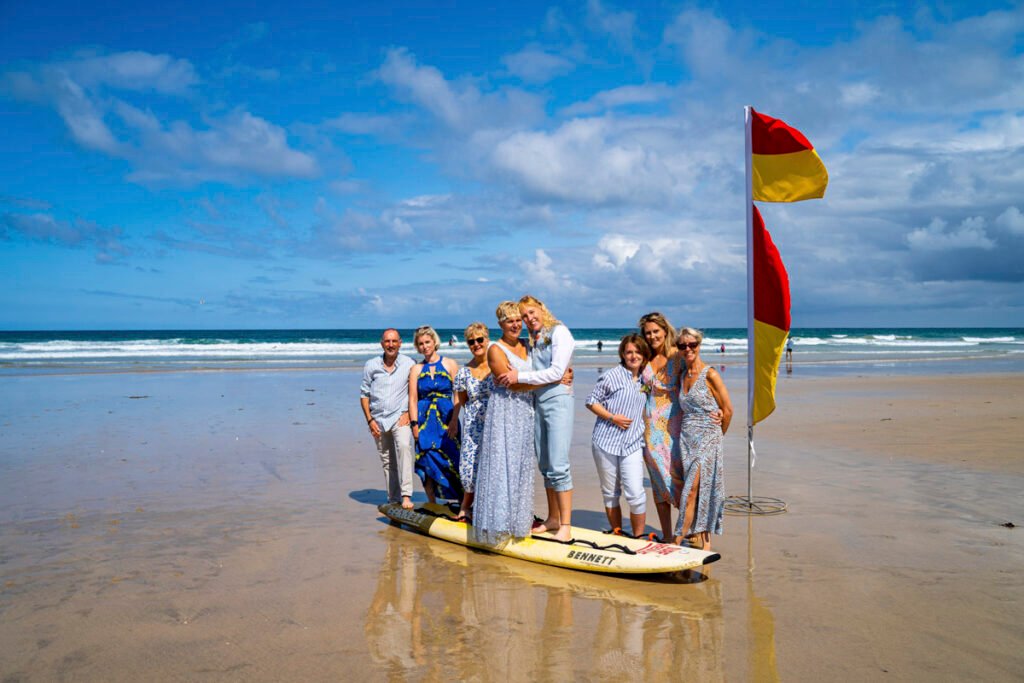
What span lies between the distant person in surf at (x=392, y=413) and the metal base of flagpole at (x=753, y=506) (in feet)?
10.4

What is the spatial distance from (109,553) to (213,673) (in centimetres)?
256

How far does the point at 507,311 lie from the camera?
5586 millimetres

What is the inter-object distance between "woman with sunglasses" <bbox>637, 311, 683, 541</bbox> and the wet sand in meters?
0.78

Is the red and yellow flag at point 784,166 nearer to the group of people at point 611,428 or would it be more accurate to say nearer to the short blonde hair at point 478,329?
→ the group of people at point 611,428

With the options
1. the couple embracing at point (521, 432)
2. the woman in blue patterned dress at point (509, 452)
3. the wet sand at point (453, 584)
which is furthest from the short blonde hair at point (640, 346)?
the wet sand at point (453, 584)

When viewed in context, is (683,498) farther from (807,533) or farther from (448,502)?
(448,502)

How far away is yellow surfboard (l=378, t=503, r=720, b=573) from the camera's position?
502cm

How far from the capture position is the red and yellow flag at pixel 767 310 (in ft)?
21.6

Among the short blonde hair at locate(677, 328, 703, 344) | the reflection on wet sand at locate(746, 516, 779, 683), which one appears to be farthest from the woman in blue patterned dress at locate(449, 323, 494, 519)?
the reflection on wet sand at locate(746, 516, 779, 683)

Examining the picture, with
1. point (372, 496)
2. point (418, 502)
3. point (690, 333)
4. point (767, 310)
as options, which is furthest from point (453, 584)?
point (767, 310)

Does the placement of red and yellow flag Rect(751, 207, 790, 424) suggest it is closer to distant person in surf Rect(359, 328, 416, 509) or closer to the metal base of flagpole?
the metal base of flagpole

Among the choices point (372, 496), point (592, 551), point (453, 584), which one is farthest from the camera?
point (372, 496)

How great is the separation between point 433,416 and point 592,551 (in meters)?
2.06

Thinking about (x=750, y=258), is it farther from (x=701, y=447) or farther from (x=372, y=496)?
(x=372, y=496)
